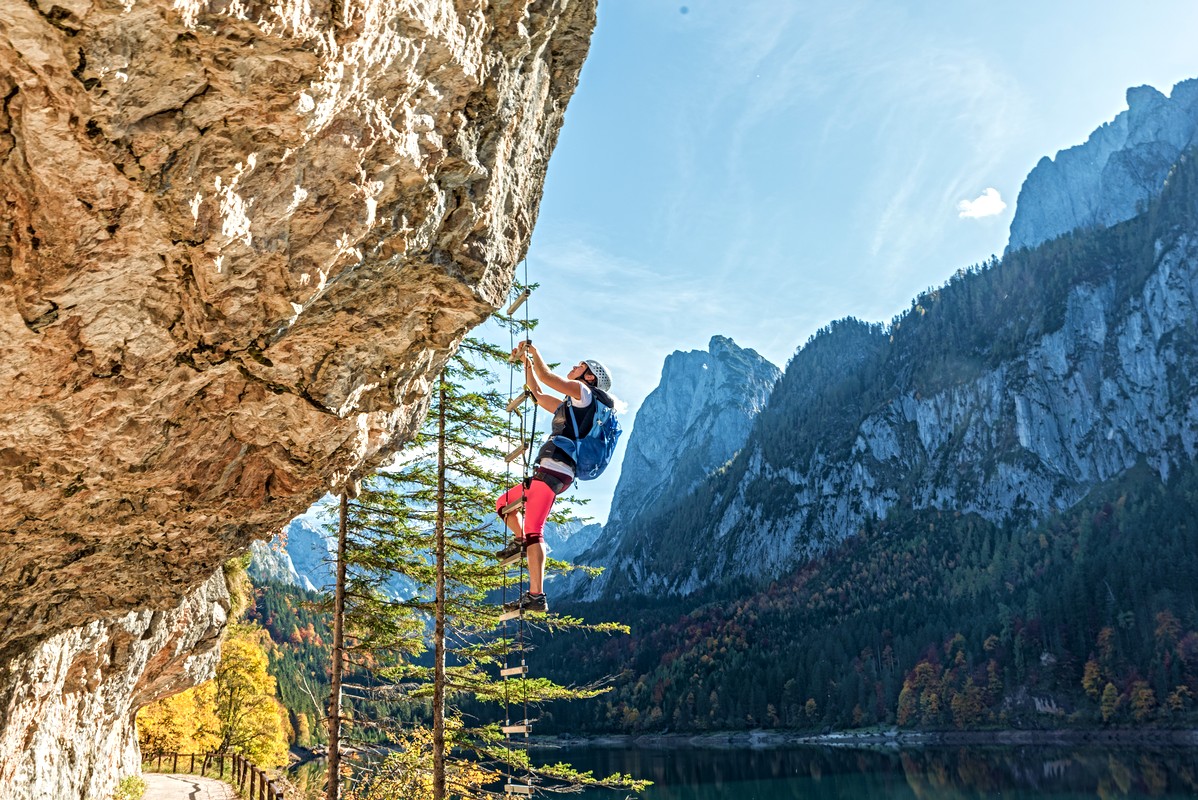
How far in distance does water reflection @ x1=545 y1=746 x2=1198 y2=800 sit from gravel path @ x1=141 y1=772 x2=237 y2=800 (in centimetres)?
3116

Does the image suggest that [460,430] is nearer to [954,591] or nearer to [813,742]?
[813,742]

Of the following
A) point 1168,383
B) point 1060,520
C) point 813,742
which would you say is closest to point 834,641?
point 813,742

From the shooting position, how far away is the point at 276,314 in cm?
529

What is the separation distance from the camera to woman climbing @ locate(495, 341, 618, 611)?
23.9 feet

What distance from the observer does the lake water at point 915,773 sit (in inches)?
2010

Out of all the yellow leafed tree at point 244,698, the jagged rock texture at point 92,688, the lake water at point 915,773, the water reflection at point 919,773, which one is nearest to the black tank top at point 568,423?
the jagged rock texture at point 92,688

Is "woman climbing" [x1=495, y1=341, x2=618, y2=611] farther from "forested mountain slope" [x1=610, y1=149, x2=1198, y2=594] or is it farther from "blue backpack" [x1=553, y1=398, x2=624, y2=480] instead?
"forested mountain slope" [x1=610, y1=149, x2=1198, y2=594]

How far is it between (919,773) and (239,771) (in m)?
58.6

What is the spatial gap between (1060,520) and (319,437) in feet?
539

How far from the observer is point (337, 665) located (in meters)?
12.3

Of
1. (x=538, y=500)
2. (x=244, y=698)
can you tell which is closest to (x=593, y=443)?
(x=538, y=500)

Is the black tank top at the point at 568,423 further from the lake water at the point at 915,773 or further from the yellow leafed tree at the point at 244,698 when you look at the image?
the lake water at the point at 915,773

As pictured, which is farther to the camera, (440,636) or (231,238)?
(440,636)

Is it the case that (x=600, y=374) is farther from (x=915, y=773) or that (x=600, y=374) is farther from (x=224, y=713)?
(x=915, y=773)
